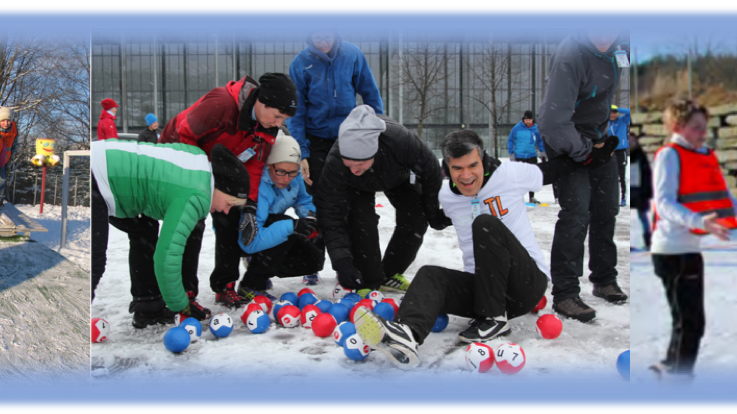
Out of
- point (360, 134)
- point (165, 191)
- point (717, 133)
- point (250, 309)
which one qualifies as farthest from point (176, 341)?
point (717, 133)

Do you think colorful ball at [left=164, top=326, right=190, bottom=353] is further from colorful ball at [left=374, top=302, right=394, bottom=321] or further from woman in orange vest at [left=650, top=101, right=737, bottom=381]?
woman in orange vest at [left=650, top=101, right=737, bottom=381]

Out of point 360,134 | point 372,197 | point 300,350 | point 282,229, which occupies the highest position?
point 360,134

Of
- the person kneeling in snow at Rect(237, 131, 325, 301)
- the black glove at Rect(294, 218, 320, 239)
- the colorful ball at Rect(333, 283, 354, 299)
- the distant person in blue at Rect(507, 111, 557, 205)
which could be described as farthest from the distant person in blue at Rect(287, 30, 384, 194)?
the distant person in blue at Rect(507, 111, 557, 205)

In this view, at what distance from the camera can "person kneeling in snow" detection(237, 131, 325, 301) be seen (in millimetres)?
3334

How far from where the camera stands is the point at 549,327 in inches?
104

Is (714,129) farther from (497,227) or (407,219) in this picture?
(407,219)

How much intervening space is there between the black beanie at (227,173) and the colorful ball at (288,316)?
0.79m

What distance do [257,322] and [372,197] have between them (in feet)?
3.85

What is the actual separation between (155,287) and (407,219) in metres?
1.69

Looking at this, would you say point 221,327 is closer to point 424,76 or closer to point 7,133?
point 7,133

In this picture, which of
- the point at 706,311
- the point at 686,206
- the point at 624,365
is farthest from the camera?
the point at 624,365

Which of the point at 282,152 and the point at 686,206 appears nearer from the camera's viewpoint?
the point at 686,206

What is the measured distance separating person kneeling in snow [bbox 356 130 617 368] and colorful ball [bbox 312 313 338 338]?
23.7 inches

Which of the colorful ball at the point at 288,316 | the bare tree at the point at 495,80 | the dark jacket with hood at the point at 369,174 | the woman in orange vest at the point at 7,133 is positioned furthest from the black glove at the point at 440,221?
the woman in orange vest at the point at 7,133
